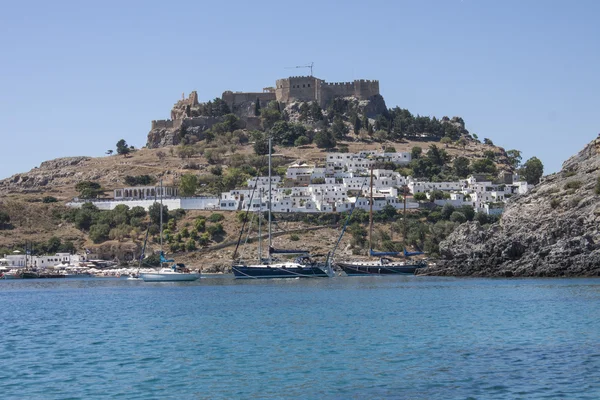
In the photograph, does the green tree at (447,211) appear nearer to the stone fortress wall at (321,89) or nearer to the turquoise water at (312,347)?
the stone fortress wall at (321,89)

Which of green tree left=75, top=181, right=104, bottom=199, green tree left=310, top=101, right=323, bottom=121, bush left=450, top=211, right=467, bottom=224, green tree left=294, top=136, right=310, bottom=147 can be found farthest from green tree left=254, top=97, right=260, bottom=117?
bush left=450, top=211, right=467, bottom=224

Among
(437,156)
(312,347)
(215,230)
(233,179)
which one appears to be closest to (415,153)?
(437,156)

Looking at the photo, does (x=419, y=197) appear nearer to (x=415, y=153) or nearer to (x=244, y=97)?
(x=415, y=153)

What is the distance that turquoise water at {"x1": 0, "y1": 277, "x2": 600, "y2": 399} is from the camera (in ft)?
63.5

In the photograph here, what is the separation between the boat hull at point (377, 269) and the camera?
7512cm

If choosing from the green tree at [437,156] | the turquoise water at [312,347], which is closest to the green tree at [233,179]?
the green tree at [437,156]

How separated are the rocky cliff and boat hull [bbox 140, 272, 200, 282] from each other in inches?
769

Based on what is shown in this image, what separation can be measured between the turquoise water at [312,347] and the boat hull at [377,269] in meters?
29.7

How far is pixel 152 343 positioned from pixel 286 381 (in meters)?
8.19

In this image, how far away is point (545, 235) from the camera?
59.8 m

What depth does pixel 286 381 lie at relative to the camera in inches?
799

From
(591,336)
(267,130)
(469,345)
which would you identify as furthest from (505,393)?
(267,130)

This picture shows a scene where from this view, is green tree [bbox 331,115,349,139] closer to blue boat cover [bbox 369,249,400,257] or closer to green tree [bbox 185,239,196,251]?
green tree [bbox 185,239,196,251]

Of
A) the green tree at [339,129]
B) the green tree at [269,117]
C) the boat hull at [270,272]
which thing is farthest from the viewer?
the green tree at [269,117]
